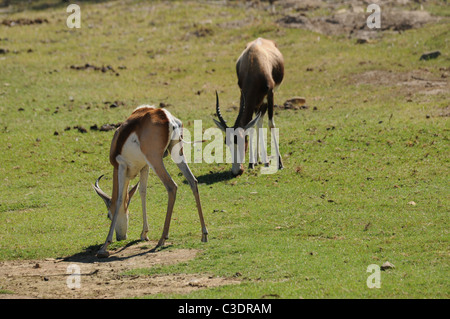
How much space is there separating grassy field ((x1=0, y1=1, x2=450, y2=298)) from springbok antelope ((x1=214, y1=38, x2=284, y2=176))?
0.61 m

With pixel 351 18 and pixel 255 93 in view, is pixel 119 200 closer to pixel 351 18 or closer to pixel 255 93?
pixel 255 93

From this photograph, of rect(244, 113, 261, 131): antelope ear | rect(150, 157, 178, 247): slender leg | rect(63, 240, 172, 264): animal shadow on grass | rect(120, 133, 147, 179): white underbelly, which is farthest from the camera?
rect(244, 113, 261, 131): antelope ear

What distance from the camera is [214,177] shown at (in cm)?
1314

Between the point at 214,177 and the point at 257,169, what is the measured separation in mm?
943

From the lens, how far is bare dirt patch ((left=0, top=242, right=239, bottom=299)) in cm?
741

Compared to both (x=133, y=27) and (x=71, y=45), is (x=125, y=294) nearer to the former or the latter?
(x=71, y=45)

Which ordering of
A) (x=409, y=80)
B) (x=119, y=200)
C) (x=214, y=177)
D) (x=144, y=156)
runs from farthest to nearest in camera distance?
(x=409, y=80) → (x=214, y=177) → (x=119, y=200) → (x=144, y=156)

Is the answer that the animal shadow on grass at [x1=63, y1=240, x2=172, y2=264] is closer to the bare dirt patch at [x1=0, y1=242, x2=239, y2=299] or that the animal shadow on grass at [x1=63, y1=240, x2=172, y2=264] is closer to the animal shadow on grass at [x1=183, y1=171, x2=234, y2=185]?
the bare dirt patch at [x1=0, y1=242, x2=239, y2=299]

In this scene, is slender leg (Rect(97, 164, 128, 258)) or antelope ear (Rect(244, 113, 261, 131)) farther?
antelope ear (Rect(244, 113, 261, 131))

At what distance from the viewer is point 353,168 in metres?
12.7

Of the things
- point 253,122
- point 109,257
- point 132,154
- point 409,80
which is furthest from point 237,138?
point 409,80

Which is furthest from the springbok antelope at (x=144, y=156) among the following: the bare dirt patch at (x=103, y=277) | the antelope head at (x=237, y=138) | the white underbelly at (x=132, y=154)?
the antelope head at (x=237, y=138)

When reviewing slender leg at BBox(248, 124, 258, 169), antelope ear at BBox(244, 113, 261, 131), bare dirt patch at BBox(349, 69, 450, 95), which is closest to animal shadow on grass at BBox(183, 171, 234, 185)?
slender leg at BBox(248, 124, 258, 169)
